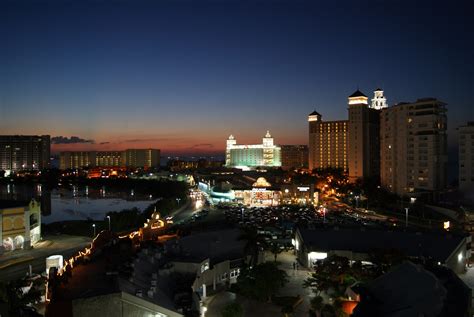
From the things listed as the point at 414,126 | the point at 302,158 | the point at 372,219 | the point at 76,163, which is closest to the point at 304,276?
the point at 372,219

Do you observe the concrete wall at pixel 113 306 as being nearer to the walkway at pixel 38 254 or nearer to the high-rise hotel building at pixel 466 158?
the walkway at pixel 38 254

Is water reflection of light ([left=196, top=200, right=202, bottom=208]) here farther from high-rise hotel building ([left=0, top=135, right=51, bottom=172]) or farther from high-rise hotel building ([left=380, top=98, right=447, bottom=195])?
high-rise hotel building ([left=0, top=135, right=51, bottom=172])

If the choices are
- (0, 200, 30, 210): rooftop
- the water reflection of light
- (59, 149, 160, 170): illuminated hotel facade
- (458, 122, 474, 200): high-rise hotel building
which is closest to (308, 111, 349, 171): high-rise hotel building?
(458, 122, 474, 200): high-rise hotel building

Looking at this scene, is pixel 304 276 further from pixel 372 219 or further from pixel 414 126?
pixel 414 126

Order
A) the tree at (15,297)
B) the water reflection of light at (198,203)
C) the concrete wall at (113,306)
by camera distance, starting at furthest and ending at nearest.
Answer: the water reflection of light at (198,203) → the tree at (15,297) → the concrete wall at (113,306)

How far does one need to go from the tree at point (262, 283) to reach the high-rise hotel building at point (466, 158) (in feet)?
85.1

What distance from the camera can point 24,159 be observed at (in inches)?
3730

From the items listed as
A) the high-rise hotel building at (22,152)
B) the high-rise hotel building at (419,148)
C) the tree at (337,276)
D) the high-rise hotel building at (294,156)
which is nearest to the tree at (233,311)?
the tree at (337,276)

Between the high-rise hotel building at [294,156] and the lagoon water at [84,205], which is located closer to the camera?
the lagoon water at [84,205]

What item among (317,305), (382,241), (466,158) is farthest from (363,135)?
(317,305)

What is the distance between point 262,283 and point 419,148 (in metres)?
27.5

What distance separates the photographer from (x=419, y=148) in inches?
1363

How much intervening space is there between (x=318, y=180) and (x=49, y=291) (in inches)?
1573

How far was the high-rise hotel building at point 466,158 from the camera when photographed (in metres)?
32.4
